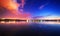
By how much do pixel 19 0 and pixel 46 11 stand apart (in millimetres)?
528

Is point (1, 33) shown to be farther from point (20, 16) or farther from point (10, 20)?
point (20, 16)

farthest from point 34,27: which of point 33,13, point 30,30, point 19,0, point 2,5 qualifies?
point 2,5

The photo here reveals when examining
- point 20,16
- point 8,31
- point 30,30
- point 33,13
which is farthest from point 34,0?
point 8,31

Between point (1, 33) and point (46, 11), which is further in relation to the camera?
point (46, 11)

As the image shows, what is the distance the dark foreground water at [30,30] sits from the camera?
1982 millimetres

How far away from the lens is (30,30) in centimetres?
205

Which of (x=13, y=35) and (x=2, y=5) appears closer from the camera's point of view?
(x=13, y=35)

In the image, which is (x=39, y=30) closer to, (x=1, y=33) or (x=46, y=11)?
(x=46, y=11)

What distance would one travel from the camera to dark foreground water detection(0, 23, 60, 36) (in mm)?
1982

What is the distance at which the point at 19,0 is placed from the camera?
2.11 m

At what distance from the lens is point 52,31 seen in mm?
2033

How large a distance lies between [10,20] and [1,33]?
0.28 m

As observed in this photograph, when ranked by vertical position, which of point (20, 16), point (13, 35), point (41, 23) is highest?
point (20, 16)

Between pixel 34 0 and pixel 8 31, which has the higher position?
pixel 34 0
